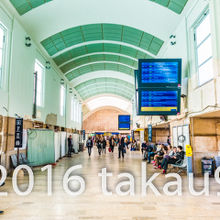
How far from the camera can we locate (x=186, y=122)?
9367 millimetres

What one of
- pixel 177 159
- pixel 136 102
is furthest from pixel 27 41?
pixel 177 159

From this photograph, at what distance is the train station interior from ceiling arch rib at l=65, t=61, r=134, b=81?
465 centimetres

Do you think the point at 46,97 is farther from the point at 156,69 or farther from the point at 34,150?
the point at 156,69

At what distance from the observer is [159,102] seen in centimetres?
919

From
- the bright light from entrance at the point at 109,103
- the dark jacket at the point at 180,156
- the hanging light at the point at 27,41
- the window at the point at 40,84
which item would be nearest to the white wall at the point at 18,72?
the hanging light at the point at 27,41

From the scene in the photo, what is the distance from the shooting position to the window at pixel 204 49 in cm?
769

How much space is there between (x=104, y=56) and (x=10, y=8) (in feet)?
36.3

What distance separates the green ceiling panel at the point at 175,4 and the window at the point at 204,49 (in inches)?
49.5

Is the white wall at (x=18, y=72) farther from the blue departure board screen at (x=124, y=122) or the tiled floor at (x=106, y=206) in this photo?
the blue departure board screen at (x=124, y=122)

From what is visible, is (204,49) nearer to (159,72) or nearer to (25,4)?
(159,72)

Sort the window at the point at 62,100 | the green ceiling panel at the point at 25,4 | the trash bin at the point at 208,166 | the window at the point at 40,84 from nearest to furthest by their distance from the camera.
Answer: the trash bin at the point at 208,166
the green ceiling panel at the point at 25,4
the window at the point at 40,84
the window at the point at 62,100

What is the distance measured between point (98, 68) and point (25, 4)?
13.8 metres

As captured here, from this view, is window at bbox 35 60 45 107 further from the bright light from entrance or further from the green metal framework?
the bright light from entrance

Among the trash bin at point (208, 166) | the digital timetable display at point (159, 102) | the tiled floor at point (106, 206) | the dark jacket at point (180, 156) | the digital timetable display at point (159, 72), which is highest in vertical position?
the digital timetable display at point (159, 72)
